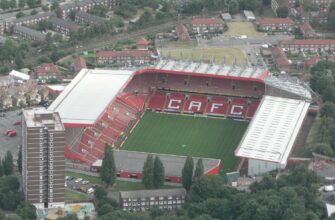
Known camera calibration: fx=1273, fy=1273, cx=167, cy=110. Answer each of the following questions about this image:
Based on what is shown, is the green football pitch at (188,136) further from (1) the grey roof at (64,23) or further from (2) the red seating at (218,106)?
(1) the grey roof at (64,23)

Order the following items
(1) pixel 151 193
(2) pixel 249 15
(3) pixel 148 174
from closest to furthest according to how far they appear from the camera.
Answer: (1) pixel 151 193, (3) pixel 148 174, (2) pixel 249 15

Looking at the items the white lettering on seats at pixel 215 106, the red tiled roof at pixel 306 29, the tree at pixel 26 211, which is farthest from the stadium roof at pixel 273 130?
the red tiled roof at pixel 306 29

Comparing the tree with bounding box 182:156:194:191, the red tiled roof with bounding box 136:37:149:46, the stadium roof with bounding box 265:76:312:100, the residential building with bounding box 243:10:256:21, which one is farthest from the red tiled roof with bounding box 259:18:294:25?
the tree with bounding box 182:156:194:191

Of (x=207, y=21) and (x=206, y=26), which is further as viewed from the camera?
(x=207, y=21)

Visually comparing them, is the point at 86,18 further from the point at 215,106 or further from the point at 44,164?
the point at 44,164

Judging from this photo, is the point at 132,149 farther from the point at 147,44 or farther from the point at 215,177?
the point at 147,44

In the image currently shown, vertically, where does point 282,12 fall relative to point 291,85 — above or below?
below

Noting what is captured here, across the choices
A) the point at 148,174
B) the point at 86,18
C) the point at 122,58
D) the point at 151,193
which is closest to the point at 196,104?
the point at 122,58
